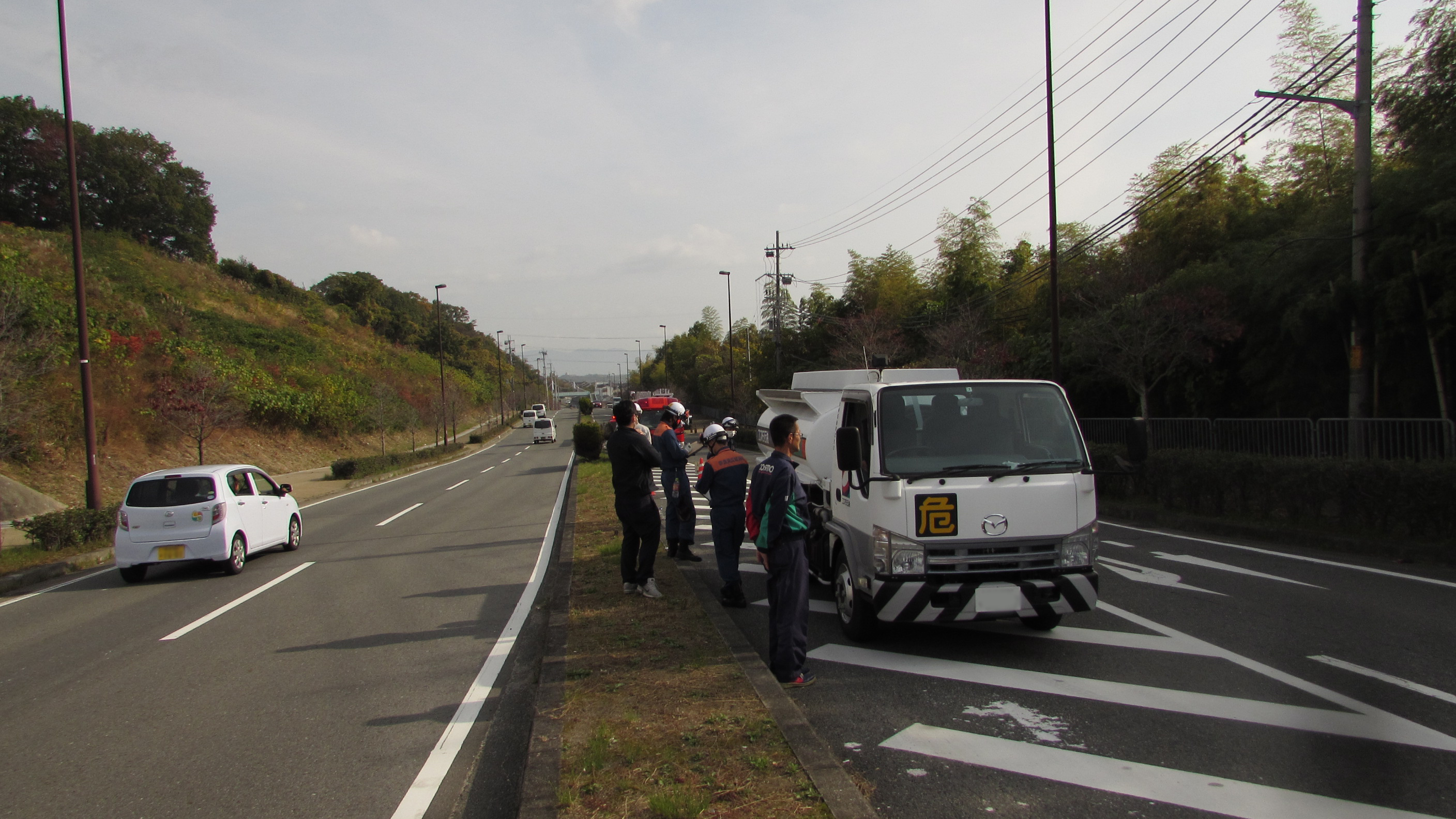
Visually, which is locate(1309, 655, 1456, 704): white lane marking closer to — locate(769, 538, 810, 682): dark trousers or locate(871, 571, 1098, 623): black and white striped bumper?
locate(871, 571, 1098, 623): black and white striped bumper

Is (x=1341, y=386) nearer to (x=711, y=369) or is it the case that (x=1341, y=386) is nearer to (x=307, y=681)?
(x=307, y=681)

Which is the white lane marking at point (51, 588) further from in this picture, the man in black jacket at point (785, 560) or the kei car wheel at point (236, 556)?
the man in black jacket at point (785, 560)

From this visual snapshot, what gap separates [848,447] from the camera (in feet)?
18.3

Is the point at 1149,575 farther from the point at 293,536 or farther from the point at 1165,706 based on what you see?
the point at 293,536

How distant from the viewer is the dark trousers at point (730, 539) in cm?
745

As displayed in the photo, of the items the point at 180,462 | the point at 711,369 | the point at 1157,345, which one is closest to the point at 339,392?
the point at 180,462

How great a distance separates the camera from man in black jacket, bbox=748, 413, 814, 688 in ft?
16.8

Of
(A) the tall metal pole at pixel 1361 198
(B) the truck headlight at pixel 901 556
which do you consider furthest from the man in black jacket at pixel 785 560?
(A) the tall metal pole at pixel 1361 198

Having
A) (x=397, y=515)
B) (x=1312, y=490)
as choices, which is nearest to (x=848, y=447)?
(x=1312, y=490)

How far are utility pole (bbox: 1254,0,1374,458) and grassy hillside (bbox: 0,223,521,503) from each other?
74.9 feet

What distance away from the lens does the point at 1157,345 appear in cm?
1816

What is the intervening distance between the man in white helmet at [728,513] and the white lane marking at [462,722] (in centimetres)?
188

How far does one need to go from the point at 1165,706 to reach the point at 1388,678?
1.62 meters

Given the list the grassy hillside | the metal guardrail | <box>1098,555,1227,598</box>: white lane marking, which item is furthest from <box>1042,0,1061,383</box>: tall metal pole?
the grassy hillside
